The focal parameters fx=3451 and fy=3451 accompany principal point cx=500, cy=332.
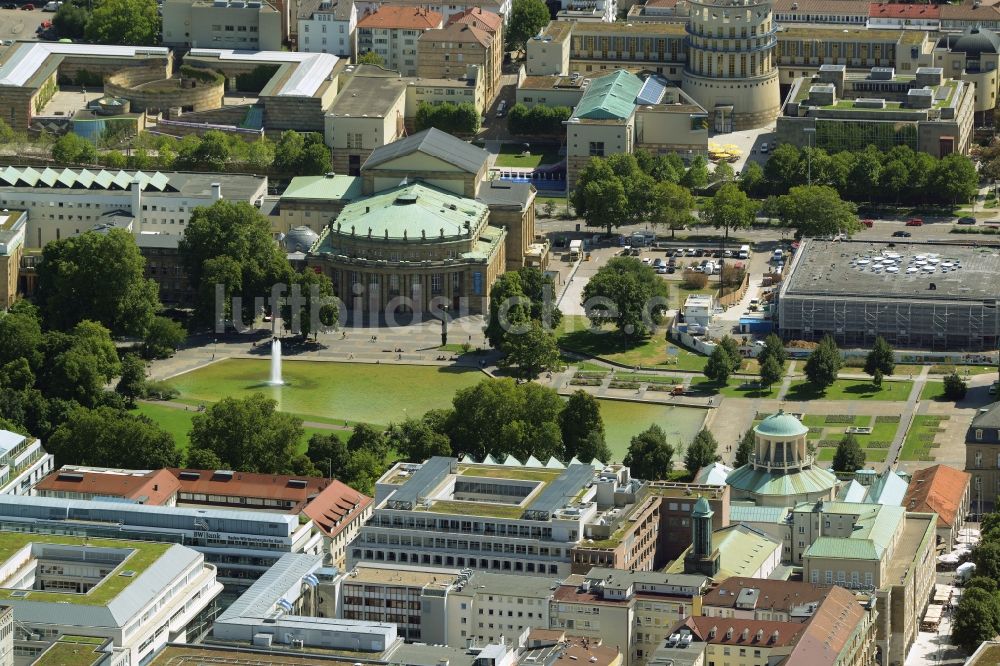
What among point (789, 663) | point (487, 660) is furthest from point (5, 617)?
point (789, 663)

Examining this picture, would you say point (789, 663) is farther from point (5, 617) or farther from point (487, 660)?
point (5, 617)
